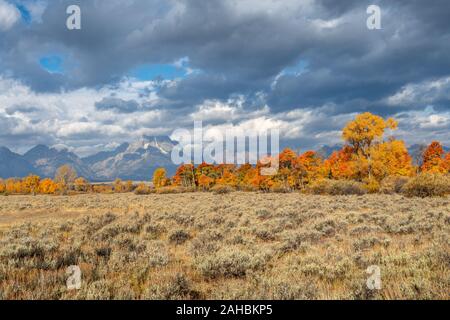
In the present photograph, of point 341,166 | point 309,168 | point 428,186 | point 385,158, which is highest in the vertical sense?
point 385,158

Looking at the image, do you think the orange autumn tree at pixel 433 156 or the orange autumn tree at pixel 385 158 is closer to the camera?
the orange autumn tree at pixel 385 158

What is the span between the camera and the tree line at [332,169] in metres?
37.1

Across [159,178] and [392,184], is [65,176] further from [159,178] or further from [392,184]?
[392,184]

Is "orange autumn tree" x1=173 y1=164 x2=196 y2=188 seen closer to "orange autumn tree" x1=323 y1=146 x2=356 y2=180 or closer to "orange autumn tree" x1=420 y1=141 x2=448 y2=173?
"orange autumn tree" x1=323 y1=146 x2=356 y2=180

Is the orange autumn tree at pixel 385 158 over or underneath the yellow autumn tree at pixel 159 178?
over

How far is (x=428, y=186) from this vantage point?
2689cm

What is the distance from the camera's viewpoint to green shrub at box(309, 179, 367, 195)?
1391 inches

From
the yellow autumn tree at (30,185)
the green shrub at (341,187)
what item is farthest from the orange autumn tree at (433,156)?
the yellow autumn tree at (30,185)

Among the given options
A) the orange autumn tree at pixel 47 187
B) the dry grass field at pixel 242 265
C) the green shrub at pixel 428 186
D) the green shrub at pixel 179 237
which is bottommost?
the orange autumn tree at pixel 47 187

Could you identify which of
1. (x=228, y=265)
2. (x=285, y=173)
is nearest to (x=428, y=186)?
(x=228, y=265)

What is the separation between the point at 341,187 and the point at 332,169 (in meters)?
17.9

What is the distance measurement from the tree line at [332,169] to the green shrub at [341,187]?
1.04 meters

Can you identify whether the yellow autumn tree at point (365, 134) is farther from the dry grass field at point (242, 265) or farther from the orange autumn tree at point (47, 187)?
the orange autumn tree at point (47, 187)
